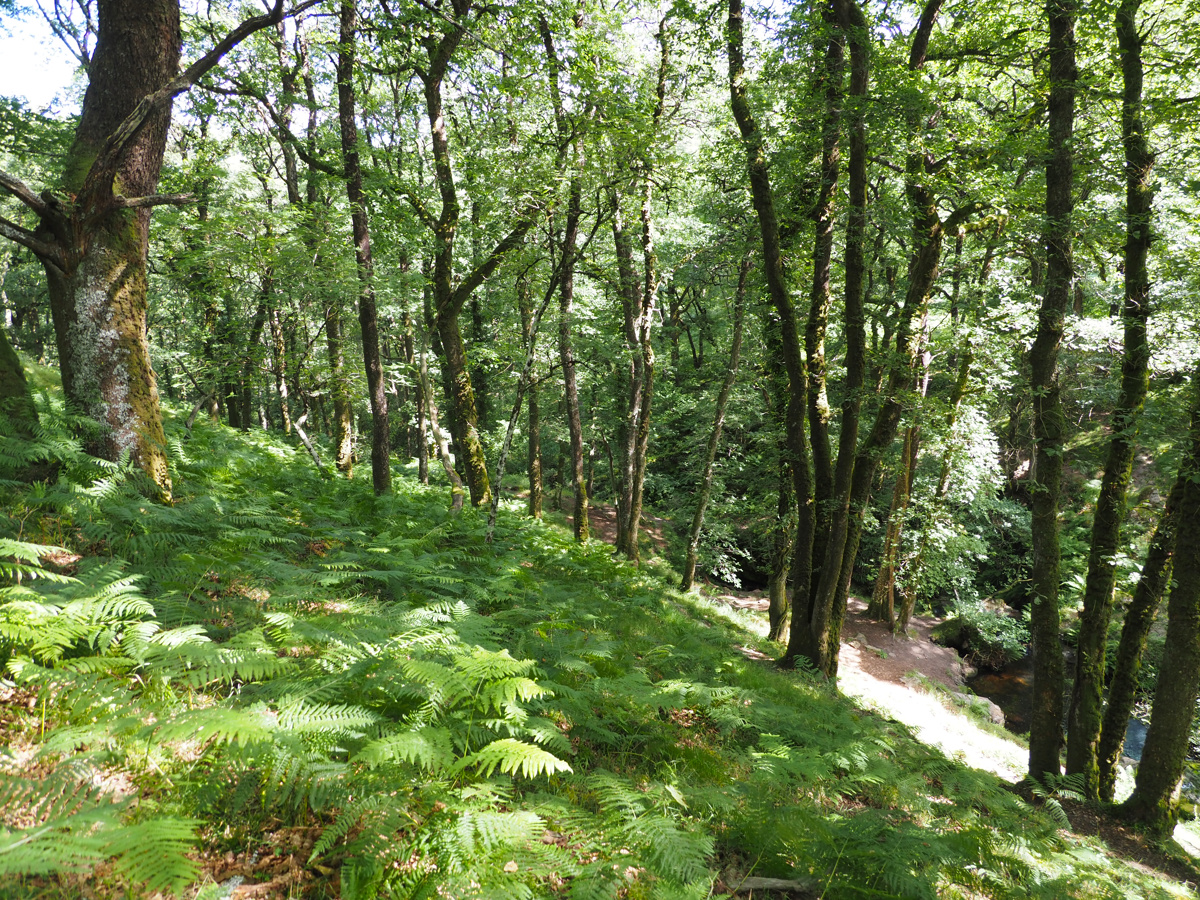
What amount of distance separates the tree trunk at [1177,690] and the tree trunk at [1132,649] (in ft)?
1.63

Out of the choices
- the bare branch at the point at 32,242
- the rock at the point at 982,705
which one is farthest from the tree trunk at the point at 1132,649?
the bare branch at the point at 32,242

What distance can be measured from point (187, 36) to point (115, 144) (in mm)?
7651

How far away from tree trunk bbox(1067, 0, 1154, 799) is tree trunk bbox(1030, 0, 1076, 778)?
39 centimetres

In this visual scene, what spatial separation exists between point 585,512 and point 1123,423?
10.1 metres

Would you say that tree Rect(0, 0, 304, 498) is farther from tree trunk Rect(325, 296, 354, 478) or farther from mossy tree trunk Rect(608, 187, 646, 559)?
mossy tree trunk Rect(608, 187, 646, 559)

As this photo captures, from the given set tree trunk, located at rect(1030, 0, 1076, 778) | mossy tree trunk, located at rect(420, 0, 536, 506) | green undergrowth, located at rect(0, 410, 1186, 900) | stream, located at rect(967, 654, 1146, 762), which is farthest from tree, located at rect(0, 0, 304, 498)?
stream, located at rect(967, 654, 1146, 762)

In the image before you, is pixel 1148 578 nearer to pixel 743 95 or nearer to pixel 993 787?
pixel 993 787

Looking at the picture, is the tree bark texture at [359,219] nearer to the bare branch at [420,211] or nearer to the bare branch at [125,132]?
the bare branch at [420,211]

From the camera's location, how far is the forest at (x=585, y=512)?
2.52 m

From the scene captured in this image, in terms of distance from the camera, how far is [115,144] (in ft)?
17.1

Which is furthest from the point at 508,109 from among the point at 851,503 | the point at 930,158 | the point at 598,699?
the point at 598,699

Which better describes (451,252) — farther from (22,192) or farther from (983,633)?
(983,633)

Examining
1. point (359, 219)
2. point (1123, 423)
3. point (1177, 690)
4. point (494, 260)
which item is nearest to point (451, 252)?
point (494, 260)

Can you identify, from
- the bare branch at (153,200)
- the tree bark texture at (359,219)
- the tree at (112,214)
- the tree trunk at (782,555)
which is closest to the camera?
the bare branch at (153,200)
